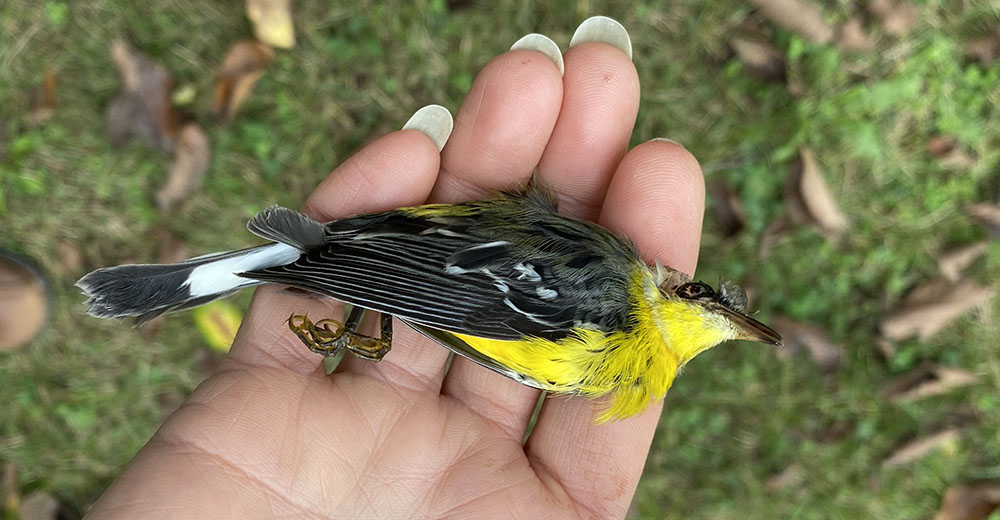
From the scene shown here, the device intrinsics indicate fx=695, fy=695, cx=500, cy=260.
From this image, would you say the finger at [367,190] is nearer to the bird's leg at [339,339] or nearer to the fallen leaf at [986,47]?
the bird's leg at [339,339]

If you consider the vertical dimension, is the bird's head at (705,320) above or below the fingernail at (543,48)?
below

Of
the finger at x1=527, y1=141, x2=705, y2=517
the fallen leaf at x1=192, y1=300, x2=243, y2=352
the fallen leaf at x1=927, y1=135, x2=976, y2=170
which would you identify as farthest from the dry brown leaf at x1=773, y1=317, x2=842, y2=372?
the fallen leaf at x1=192, y1=300, x2=243, y2=352

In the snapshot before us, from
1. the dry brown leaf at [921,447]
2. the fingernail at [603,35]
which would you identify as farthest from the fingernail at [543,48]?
the dry brown leaf at [921,447]

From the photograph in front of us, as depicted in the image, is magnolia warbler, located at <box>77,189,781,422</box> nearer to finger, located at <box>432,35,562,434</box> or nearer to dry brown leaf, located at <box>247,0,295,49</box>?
finger, located at <box>432,35,562,434</box>

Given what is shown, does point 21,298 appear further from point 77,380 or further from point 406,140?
point 406,140

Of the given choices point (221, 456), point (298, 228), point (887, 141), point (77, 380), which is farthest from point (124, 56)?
point (887, 141)

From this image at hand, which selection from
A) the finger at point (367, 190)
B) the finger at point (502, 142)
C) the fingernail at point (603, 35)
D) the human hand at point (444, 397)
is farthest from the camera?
the fingernail at point (603, 35)

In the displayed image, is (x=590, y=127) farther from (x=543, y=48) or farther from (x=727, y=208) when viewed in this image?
(x=727, y=208)
